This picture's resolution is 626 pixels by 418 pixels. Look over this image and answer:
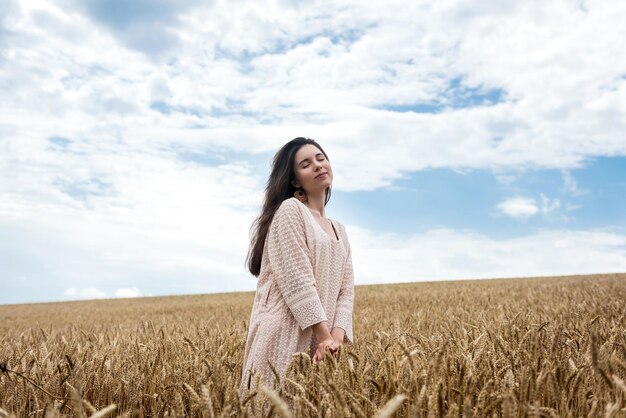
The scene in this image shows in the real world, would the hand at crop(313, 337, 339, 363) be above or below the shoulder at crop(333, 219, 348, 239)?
below

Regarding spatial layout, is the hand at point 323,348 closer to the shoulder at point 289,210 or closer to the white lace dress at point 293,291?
the white lace dress at point 293,291

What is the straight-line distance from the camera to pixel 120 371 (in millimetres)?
3152

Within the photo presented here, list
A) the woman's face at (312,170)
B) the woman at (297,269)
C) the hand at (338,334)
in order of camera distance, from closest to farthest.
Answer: the woman at (297,269) → the hand at (338,334) → the woman's face at (312,170)

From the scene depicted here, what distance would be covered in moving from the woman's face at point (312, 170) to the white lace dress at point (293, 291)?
0.24 metres

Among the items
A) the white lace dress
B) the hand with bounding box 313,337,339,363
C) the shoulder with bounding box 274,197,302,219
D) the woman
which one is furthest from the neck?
the hand with bounding box 313,337,339,363

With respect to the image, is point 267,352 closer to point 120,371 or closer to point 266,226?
point 266,226

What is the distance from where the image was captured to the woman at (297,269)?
2.75 meters

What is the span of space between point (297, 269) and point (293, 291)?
0.12 metres

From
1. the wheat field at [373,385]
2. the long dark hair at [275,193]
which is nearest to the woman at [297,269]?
the long dark hair at [275,193]

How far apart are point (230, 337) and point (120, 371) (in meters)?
Answer: 1.43

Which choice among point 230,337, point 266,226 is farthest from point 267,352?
point 230,337

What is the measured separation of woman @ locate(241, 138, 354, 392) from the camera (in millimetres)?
2752

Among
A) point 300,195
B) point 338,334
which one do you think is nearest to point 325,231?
point 300,195

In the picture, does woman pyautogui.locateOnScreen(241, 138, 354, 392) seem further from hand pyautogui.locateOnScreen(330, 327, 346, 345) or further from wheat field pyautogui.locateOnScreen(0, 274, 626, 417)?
wheat field pyautogui.locateOnScreen(0, 274, 626, 417)
